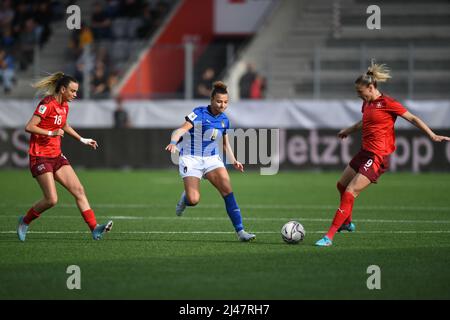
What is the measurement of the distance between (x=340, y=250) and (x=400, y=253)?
2.25 feet

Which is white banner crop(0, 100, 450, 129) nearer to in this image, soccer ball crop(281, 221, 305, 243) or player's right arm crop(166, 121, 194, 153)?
player's right arm crop(166, 121, 194, 153)

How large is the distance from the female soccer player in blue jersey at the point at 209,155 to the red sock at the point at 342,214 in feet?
3.34

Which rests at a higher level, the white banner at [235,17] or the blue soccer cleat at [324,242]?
the white banner at [235,17]

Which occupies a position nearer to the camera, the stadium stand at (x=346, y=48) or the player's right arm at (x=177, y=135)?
the player's right arm at (x=177, y=135)

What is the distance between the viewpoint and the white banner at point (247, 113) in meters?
26.8

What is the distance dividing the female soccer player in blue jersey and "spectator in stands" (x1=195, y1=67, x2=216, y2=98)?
50.4ft

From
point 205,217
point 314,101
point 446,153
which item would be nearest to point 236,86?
point 314,101

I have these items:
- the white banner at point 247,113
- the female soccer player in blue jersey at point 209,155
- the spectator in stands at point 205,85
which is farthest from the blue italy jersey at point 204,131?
the spectator in stands at point 205,85

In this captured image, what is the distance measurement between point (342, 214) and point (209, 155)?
1.94 metres

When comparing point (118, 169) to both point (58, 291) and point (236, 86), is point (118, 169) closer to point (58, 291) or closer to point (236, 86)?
point (236, 86)

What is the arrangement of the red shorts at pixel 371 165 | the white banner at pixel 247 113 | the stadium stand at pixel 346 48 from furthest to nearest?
the stadium stand at pixel 346 48, the white banner at pixel 247 113, the red shorts at pixel 371 165

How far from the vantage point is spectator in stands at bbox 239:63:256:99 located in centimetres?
2797

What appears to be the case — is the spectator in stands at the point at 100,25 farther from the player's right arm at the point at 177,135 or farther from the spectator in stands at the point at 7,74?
the player's right arm at the point at 177,135

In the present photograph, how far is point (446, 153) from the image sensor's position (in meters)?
25.8
